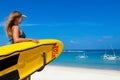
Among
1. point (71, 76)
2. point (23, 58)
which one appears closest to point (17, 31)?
point (23, 58)

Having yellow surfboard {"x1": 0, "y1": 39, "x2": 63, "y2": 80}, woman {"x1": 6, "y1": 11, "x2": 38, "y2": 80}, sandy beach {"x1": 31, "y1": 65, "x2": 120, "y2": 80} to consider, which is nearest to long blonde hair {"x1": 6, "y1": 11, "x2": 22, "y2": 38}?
woman {"x1": 6, "y1": 11, "x2": 38, "y2": 80}

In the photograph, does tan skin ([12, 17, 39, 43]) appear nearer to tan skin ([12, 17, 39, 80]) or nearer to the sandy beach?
tan skin ([12, 17, 39, 80])

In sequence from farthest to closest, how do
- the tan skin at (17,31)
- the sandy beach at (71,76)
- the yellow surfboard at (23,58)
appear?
the sandy beach at (71,76) → the tan skin at (17,31) → the yellow surfboard at (23,58)

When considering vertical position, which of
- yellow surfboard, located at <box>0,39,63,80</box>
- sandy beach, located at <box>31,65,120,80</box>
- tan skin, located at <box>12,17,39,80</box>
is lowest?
sandy beach, located at <box>31,65,120,80</box>

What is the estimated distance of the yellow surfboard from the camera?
6.45 meters

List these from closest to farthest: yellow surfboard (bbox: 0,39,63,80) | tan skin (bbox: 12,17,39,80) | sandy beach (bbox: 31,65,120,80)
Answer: yellow surfboard (bbox: 0,39,63,80), tan skin (bbox: 12,17,39,80), sandy beach (bbox: 31,65,120,80)

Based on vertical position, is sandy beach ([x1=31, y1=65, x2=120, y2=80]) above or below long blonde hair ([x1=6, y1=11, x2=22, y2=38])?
below

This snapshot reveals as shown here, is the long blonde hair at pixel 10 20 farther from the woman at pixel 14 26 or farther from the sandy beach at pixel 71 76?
the sandy beach at pixel 71 76

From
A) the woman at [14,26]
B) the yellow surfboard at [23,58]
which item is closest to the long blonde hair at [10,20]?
the woman at [14,26]

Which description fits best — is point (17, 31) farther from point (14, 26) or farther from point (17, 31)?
point (14, 26)

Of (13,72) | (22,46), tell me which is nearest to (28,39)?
(22,46)

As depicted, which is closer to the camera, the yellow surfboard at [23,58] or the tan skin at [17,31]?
the yellow surfboard at [23,58]

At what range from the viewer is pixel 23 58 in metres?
6.83

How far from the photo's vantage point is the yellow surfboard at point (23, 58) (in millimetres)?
6453
